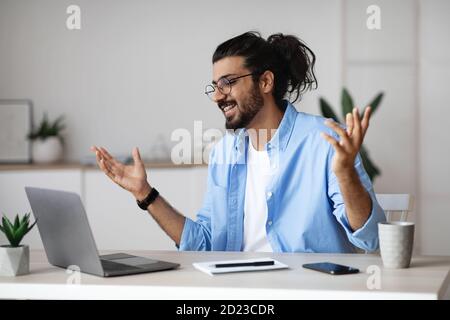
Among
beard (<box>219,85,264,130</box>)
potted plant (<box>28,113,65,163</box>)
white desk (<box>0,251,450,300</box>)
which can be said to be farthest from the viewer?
potted plant (<box>28,113,65,163</box>)

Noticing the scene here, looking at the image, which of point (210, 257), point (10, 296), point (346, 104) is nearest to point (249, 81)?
point (210, 257)

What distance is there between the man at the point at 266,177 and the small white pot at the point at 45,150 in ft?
7.79

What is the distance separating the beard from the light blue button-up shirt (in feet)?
0.30

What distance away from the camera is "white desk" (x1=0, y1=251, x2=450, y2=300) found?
5.02 ft

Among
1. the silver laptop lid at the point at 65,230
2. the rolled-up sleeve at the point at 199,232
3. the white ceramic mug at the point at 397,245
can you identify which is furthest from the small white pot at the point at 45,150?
the white ceramic mug at the point at 397,245

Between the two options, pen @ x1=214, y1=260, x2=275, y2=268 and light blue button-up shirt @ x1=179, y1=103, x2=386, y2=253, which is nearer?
pen @ x1=214, y1=260, x2=275, y2=268

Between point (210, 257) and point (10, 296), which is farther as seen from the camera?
point (210, 257)

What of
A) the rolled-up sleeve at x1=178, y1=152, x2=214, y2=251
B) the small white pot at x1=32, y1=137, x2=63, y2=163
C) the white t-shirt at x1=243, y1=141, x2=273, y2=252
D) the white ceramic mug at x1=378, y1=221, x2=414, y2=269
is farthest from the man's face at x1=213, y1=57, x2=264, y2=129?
the small white pot at x1=32, y1=137, x2=63, y2=163

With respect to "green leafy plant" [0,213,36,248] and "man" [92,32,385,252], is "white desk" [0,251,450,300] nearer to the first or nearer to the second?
"green leafy plant" [0,213,36,248]

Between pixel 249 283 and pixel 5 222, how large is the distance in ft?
2.32

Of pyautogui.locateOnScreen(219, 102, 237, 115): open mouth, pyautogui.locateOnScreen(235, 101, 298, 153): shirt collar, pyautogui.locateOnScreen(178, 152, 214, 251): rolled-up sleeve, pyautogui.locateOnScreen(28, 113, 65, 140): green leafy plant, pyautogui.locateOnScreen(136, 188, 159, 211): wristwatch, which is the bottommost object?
pyautogui.locateOnScreen(178, 152, 214, 251): rolled-up sleeve

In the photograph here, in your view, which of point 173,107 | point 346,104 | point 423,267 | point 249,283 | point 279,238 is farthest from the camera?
point 173,107

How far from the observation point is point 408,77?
461 centimetres

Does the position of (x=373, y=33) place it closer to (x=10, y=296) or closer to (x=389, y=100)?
(x=389, y=100)
